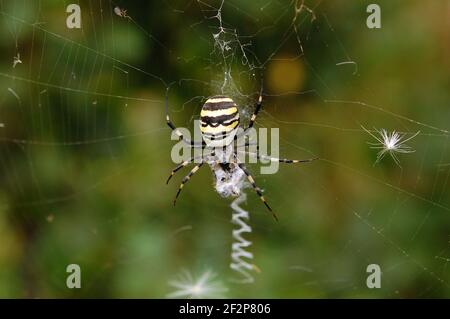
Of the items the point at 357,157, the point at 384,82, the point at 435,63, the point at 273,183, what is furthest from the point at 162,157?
the point at 435,63

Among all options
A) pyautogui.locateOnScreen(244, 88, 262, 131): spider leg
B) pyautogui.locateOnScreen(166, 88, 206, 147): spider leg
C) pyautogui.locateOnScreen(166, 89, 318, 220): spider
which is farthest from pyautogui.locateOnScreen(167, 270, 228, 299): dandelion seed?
pyautogui.locateOnScreen(244, 88, 262, 131): spider leg

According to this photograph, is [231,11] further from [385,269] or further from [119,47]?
[385,269]

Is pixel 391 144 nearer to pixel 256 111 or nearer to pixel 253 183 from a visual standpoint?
pixel 256 111

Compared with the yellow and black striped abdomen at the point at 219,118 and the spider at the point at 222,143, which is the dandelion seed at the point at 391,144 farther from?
the yellow and black striped abdomen at the point at 219,118

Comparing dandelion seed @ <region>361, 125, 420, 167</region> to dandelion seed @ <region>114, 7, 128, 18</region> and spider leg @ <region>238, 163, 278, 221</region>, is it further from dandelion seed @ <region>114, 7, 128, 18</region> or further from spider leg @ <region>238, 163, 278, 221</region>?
dandelion seed @ <region>114, 7, 128, 18</region>

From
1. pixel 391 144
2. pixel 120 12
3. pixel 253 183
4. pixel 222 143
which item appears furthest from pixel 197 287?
pixel 120 12

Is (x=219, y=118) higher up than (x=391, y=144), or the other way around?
(x=219, y=118)
